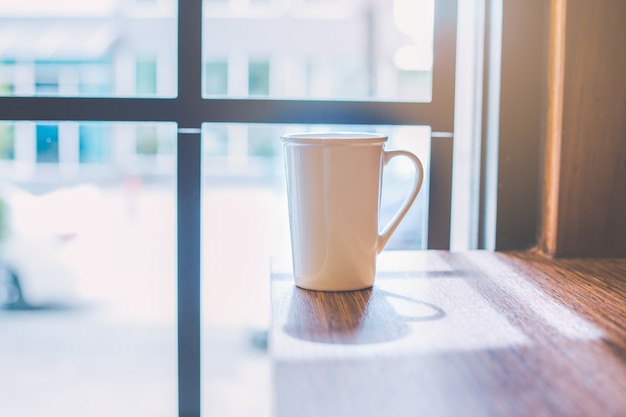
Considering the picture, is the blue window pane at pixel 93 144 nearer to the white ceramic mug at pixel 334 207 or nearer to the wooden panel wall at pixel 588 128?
the white ceramic mug at pixel 334 207

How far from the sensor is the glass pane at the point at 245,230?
101 cm

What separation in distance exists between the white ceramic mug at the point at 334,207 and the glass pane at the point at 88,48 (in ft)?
1.08

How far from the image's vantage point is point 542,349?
1.82ft

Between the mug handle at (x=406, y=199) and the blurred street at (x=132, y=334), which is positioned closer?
the mug handle at (x=406, y=199)

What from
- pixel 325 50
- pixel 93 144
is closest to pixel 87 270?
pixel 93 144

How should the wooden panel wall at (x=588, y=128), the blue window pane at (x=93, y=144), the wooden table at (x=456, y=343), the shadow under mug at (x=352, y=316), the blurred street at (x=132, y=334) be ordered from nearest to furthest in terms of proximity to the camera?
the wooden table at (x=456, y=343)
the shadow under mug at (x=352, y=316)
the wooden panel wall at (x=588, y=128)
the blue window pane at (x=93, y=144)
the blurred street at (x=132, y=334)

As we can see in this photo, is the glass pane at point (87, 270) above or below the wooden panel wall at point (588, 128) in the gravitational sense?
below

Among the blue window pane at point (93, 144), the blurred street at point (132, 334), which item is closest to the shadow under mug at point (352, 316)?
the blue window pane at point (93, 144)

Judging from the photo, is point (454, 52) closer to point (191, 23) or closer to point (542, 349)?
point (191, 23)

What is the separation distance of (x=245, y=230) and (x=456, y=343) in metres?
2.47

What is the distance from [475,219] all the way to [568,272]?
23 cm

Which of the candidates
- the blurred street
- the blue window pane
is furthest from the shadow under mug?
the blurred street

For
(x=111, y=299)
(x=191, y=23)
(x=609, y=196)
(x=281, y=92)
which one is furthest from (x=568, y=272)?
(x=111, y=299)

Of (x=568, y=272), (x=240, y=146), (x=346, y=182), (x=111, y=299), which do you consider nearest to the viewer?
(x=346, y=182)
